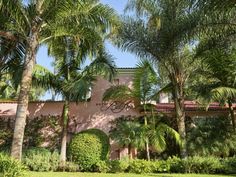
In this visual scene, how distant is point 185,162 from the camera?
49.2 ft

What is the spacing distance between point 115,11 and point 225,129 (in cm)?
835

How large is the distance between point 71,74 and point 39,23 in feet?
17.7

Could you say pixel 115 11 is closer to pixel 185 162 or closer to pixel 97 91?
pixel 97 91

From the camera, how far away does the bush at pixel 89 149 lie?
1566 centimetres

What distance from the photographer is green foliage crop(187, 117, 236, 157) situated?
17.0 m

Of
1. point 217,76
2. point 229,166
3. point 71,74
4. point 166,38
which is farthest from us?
point 71,74

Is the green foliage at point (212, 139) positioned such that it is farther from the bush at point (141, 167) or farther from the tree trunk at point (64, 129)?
the tree trunk at point (64, 129)

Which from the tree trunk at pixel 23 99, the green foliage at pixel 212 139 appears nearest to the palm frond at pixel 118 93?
the green foliage at pixel 212 139

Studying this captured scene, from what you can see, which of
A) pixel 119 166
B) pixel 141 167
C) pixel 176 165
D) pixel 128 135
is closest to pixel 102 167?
pixel 119 166

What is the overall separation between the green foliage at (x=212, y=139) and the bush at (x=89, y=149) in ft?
14.3

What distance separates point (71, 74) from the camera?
18219mm

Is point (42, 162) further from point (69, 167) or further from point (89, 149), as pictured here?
point (89, 149)

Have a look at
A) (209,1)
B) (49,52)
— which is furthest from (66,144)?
(209,1)

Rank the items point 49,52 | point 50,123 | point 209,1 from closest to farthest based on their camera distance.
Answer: point 209,1 → point 49,52 → point 50,123
